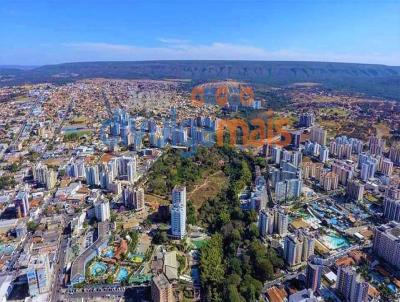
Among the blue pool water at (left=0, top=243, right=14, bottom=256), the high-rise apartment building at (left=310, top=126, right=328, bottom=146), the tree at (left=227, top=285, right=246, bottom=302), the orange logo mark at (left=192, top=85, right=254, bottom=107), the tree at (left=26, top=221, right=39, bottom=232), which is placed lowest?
the blue pool water at (left=0, top=243, right=14, bottom=256)

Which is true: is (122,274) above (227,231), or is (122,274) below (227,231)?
below

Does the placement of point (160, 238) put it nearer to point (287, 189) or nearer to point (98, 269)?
point (98, 269)

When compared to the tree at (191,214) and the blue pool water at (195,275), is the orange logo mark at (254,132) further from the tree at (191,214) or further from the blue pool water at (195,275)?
the blue pool water at (195,275)

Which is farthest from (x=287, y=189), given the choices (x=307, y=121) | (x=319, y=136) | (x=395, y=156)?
(x=307, y=121)

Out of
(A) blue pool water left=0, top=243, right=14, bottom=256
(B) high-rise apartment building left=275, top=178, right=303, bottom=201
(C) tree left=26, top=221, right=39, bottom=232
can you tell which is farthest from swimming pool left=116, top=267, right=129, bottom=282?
(B) high-rise apartment building left=275, top=178, right=303, bottom=201

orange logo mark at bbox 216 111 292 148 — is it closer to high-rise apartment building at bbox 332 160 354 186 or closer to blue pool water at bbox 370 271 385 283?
high-rise apartment building at bbox 332 160 354 186

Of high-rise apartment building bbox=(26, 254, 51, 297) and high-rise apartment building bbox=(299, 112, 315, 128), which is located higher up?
high-rise apartment building bbox=(299, 112, 315, 128)
